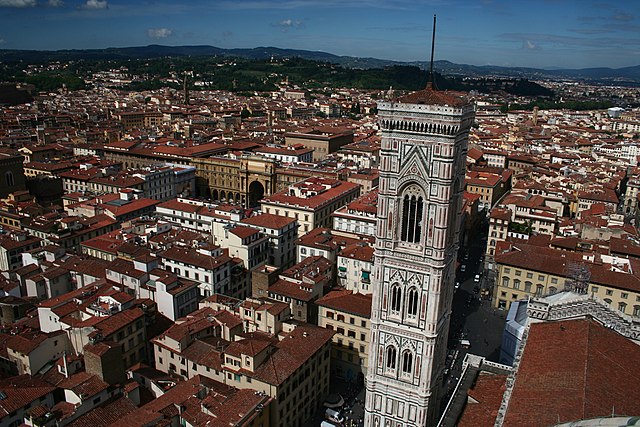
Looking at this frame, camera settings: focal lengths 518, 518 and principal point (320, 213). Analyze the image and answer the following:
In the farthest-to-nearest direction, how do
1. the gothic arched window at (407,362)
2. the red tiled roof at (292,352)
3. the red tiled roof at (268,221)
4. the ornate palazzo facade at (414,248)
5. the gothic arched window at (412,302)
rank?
the red tiled roof at (268,221) < the red tiled roof at (292,352) < the gothic arched window at (407,362) < the gothic arched window at (412,302) < the ornate palazzo facade at (414,248)

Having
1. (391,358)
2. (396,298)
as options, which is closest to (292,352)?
(391,358)

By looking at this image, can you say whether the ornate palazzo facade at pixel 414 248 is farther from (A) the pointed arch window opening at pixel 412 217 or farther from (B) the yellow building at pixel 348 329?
(B) the yellow building at pixel 348 329

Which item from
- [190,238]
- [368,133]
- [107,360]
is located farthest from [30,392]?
[368,133]

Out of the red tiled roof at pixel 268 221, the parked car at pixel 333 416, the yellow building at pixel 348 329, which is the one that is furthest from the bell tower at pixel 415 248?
the red tiled roof at pixel 268 221

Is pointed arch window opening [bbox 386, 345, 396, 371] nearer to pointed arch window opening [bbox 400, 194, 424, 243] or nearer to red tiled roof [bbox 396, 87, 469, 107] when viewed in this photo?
pointed arch window opening [bbox 400, 194, 424, 243]

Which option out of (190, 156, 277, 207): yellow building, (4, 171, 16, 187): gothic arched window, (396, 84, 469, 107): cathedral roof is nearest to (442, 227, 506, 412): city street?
(396, 84, 469, 107): cathedral roof

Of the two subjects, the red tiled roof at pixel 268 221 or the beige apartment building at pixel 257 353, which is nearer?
the beige apartment building at pixel 257 353
